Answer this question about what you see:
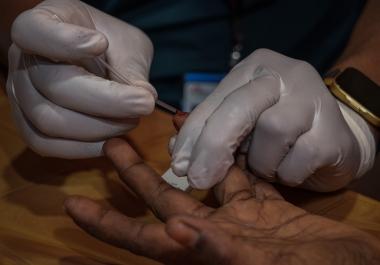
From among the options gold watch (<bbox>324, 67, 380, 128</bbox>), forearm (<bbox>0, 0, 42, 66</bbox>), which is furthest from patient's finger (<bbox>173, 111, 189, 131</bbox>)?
forearm (<bbox>0, 0, 42, 66</bbox>)

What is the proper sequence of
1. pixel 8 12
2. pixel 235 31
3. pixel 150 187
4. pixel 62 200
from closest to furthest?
1. pixel 150 187
2. pixel 62 200
3. pixel 8 12
4. pixel 235 31

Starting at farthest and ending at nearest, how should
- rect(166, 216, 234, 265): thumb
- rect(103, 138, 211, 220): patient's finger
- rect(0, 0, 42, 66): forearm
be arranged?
rect(0, 0, 42, 66): forearm, rect(103, 138, 211, 220): patient's finger, rect(166, 216, 234, 265): thumb

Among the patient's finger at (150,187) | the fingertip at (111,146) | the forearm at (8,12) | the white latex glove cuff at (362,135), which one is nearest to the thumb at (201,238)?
the patient's finger at (150,187)

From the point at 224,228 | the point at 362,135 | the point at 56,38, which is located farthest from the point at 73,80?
the point at 362,135

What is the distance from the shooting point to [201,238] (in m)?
0.47

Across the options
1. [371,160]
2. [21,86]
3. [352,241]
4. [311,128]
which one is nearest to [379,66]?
[371,160]

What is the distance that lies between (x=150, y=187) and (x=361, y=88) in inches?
13.9

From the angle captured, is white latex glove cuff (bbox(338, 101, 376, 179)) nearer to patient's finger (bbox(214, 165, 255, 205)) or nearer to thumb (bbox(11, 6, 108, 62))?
patient's finger (bbox(214, 165, 255, 205))

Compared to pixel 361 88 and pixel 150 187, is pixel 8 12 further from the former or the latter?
pixel 361 88

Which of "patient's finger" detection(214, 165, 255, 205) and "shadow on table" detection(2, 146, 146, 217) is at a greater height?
"patient's finger" detection(214, 165, 255, 205)

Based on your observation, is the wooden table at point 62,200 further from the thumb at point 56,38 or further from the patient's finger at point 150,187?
the thumb at point 56,38

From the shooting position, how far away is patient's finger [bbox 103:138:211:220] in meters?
0.65

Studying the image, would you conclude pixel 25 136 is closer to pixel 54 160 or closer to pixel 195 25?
pixel 54 160

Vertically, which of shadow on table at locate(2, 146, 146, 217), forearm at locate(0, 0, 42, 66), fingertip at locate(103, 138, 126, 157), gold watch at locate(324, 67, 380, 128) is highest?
gold watch at locate(324, 67, 380, 128)
